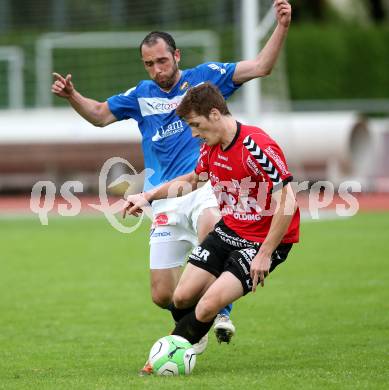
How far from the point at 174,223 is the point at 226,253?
1.08m

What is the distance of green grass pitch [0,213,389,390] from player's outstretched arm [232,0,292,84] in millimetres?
2225

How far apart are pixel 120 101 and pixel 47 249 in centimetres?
845

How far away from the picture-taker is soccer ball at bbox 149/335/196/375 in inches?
269

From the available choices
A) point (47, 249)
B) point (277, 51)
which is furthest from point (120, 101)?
point (47, 249)

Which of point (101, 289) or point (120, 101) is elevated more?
point (120, 101)

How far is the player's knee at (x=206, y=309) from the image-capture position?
6820mm

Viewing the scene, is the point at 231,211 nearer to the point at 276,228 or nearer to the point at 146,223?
the point at 276,228

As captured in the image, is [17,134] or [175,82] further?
[17,134]

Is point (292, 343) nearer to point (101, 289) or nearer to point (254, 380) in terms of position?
point (254, 380)

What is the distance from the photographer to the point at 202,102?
22.2 feet

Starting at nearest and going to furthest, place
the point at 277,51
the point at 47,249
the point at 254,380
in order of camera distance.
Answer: the point at 254,380 < the point at 277,51 < the point at 47,249

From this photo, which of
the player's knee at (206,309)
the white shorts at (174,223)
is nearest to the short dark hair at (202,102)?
the player's knee at (206,309)

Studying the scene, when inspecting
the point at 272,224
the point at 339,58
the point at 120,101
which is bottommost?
the point at 272,224

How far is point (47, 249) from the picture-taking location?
16406mm
